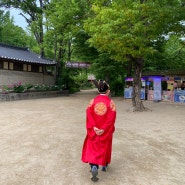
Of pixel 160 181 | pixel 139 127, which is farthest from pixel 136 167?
pixel 139 127

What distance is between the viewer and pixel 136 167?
448 cm

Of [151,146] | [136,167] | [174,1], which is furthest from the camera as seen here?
[174,1]

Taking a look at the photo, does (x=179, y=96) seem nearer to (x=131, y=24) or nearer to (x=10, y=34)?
(x=131, y=24)

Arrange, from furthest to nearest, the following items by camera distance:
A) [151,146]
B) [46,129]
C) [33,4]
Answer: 1. [33,4]
2. [46,129]
3. [151,146]

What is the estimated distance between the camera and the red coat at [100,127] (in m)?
3.94

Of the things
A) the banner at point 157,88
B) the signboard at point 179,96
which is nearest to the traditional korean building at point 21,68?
the banner at point 157,88

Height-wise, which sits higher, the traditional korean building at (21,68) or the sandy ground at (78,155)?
the traditional korean building at (21,68)

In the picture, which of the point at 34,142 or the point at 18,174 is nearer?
the point at 18,174

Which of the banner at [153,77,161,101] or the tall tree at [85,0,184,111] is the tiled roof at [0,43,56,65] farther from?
the banner at [153,77,161,101]

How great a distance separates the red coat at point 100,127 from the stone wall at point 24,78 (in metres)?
17.4

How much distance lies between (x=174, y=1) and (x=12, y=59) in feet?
45.2

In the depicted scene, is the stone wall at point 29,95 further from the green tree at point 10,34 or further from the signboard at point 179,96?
the green tree at point 10,34

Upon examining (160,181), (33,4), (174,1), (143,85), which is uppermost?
(33,4)

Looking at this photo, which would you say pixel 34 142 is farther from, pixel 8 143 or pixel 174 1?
pixel 174 1
